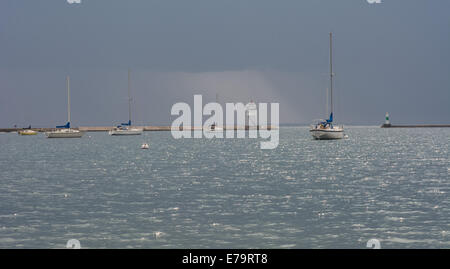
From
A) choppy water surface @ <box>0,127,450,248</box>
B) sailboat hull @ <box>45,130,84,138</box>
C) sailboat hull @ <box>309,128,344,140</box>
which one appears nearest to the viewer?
choppy water surface @ <box>0,127,450,248</box>

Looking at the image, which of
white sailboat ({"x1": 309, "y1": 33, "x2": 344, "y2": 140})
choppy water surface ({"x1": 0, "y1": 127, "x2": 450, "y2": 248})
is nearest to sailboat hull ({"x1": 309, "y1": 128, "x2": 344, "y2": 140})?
white sailboat ({"x1": 309, "y1": 33, "x2": 344, "y2": 140})

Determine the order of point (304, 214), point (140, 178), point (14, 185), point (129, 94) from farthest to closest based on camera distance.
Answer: point (129, 94) → point (140, 178) → point (14, 185) → point (304, 214)

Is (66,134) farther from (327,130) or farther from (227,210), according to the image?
(227,210)

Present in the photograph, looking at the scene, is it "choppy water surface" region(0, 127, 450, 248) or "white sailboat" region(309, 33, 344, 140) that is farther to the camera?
"white sailboat" region(309, 33, 344, 140)

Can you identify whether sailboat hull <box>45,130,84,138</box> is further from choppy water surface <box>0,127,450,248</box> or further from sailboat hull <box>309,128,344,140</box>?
choppy water surface <box>0,127,450,248</box>

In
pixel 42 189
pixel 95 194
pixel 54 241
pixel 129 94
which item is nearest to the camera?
pixel 54 241

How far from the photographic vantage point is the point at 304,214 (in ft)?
69.3

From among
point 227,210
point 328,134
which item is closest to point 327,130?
point 328,134

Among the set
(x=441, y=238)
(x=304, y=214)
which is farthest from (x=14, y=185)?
(x=441, y=238)

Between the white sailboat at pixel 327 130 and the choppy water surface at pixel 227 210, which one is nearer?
the choppy water surface at pixel 227 210

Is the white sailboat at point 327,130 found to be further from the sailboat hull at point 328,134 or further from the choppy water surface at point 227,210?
the choppy water surface at point 227,210

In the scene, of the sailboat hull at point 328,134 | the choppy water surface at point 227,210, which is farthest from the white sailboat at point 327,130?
the choppy water surface at point 227,210

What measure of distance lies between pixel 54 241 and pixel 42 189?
1675 cm
